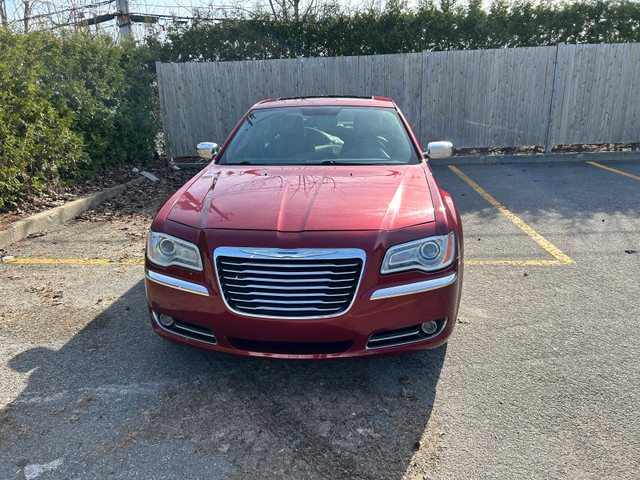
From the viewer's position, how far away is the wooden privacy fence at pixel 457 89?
10.0m

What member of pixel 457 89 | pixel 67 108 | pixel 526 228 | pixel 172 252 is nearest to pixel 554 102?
pixel 457 89

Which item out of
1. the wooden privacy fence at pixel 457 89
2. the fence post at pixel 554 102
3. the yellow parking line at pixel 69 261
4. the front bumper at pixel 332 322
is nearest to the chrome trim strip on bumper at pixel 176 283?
the front bumper at pixel 332 322

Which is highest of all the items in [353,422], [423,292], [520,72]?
[520,72]

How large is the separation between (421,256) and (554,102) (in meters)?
9.25

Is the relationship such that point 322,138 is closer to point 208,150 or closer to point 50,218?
point 208,150

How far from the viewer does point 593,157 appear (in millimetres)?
10297

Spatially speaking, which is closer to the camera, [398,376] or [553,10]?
[398,376]

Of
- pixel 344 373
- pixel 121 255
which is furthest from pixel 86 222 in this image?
pixel 344 373

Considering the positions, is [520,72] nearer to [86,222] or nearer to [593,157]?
[593,157]

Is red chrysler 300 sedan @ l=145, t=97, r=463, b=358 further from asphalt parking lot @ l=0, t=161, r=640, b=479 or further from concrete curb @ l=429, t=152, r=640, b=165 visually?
concrete curb @ l=429, t=152, r=640, b=165

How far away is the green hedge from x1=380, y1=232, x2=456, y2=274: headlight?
531 cm

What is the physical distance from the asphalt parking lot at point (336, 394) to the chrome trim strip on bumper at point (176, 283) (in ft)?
2.12

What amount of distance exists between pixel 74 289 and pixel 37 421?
1.94 m

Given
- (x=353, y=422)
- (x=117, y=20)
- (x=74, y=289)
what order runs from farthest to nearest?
(x=117, y=20) < (x=74, y=289) < (x=353, y=422)
